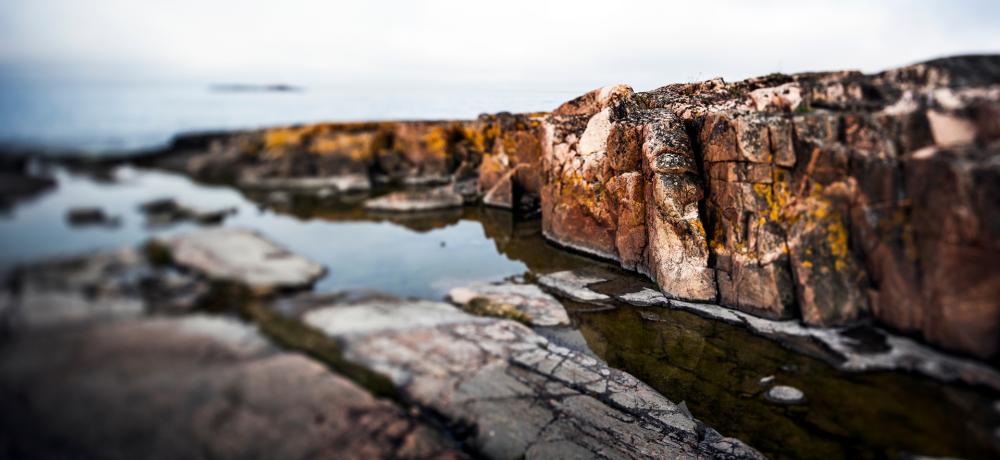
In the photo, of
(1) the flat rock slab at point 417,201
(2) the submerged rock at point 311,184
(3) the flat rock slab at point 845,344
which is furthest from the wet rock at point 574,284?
(2) the submerged rock at point 311,184

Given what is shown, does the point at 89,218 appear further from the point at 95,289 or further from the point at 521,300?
the point at 521,300

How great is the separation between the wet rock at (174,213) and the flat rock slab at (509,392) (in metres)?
1.06

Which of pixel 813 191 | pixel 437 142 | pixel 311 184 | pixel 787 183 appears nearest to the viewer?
pixel 813 191

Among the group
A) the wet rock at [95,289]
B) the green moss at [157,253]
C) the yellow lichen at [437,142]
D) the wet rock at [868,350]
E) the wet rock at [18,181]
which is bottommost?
the wet rock at [868,350]

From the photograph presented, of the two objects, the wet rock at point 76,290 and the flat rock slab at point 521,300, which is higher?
the wet rock at point 76,290

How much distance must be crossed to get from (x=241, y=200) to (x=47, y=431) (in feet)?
6.26

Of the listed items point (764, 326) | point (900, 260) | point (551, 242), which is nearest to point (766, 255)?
point (764, 326)

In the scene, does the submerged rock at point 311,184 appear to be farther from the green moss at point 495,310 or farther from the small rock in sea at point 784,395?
the small rock in sea at point 784,395

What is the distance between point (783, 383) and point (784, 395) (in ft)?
0.53

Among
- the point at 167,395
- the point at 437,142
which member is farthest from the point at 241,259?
the point at 437,142

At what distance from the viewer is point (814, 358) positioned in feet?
16.3

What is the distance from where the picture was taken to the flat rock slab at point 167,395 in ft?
8.60

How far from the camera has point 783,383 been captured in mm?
5219

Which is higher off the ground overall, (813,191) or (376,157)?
(376,157)
